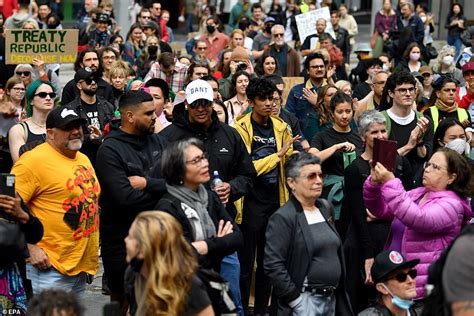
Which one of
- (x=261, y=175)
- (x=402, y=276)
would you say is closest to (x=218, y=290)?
(x=402, y=276)

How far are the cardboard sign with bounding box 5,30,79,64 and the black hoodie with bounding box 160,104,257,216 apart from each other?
576 centimetres

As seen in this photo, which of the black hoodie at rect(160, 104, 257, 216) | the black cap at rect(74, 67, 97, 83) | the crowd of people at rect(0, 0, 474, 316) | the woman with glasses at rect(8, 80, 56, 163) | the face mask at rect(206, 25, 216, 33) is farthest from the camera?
the face mask at rect(206, 25, 216, 33)

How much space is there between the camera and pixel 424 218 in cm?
771

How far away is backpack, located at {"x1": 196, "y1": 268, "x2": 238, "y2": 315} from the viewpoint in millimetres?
6395

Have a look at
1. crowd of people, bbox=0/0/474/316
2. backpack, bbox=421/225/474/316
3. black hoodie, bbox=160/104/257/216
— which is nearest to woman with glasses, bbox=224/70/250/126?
crowd of people, bbox=0/0/474/316

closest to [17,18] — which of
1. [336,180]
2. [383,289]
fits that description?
[336,180]

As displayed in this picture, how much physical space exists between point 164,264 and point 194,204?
4.08 ft

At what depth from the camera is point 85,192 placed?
7.89 metres

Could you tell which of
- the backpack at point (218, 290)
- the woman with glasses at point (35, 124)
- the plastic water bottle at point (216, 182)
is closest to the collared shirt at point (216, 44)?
the woman with glasses at point (35, 124)

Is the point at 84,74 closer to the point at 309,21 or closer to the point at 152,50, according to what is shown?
the point at 152,50

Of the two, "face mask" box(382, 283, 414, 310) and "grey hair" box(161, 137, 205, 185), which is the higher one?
"grey hair" box(161, 137, 205, 185)

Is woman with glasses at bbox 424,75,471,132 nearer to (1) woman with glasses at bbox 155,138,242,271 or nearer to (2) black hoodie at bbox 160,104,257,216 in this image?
(2) black hoodie at bbox 160,104,257,216

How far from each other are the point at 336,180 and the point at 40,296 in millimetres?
4317

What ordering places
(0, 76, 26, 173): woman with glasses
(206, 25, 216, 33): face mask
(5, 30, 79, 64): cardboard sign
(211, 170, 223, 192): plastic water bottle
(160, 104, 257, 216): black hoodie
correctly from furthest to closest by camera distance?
(206, 25, 216, 33): face mask, (5, 30, 79, 64): cardboard sign, (0, 76, 26, 173): woman with glasses, (160, 104, 257, 216): black hoodie, (211, 170, 223, 192): plastic water bottle
